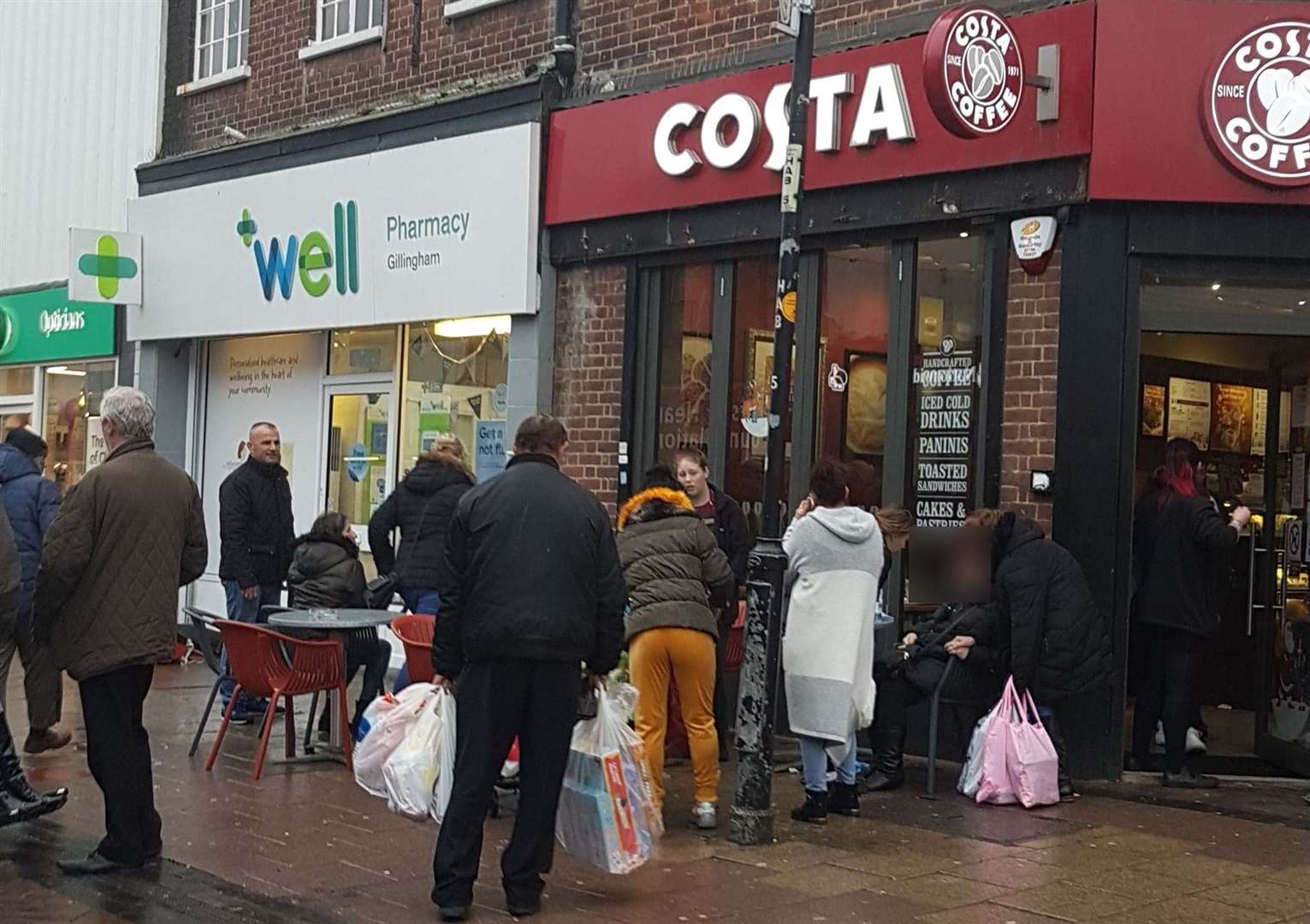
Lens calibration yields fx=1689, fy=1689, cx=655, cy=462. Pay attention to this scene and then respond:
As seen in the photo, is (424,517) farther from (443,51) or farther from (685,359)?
(443,51)

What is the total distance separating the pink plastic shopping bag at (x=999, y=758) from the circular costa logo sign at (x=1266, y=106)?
307 centimetres

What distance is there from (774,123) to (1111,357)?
2680 millimetres

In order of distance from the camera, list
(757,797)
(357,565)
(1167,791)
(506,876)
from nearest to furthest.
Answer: (506,876)
(757,797)
(1167,791)
(357,565)

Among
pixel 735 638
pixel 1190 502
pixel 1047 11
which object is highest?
pixel 1047 11

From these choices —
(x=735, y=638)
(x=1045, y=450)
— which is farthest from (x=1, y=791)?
(x=1045, y=450)

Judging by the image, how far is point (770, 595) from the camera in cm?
766

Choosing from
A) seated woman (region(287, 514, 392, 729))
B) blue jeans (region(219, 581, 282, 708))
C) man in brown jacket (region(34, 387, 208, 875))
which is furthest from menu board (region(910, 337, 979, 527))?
man in brown jacket (region(34, 387, 208, 875))

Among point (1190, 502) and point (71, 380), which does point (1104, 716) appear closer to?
point (1190, 502)

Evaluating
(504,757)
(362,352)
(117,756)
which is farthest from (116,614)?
(362,352)

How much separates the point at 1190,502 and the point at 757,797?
11.1ft

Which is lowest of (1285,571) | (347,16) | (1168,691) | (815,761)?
(815,761)

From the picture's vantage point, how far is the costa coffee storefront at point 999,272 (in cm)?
904

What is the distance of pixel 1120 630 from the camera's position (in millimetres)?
9273

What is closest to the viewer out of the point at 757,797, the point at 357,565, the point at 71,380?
the point at 757,797
